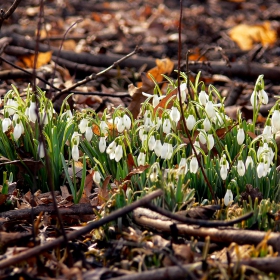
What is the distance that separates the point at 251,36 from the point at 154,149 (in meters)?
5.29

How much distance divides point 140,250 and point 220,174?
0.80m

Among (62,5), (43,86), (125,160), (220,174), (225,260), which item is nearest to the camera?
(225,260)

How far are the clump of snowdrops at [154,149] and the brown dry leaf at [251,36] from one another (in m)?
4.49

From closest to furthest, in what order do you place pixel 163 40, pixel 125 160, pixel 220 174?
pixel 220 174
pixel 125 160
pixel 163 40

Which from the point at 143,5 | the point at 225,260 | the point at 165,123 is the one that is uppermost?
the point at 143,5

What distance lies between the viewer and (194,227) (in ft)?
7.39

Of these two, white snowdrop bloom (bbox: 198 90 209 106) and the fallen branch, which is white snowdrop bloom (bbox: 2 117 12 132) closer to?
white snowdrop bloom (bbox: 198 90 209 106)

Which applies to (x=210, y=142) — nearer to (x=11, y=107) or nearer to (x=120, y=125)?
(x=120, y=125)

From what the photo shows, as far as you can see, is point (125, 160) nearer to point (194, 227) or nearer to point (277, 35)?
point (194, 227)

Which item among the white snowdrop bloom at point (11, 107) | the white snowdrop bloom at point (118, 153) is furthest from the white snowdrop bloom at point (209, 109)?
the white snowdrop bloom at point (11, 107)

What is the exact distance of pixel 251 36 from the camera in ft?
25.6

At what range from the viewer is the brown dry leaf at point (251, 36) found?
7703mm

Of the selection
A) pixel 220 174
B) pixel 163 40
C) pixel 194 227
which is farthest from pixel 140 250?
pixel 163 40

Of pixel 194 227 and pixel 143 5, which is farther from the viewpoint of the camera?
pixel 143 5
